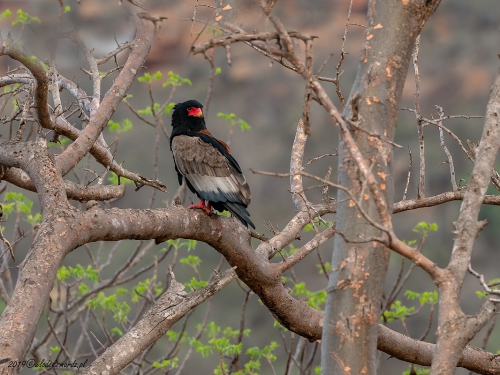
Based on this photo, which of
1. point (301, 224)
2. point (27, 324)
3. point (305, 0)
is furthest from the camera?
point (305, 0)

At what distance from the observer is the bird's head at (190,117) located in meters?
5.41

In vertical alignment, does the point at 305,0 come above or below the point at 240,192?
above

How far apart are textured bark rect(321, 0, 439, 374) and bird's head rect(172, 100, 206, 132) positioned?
2763 millimetres

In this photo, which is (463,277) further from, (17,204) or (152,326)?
(17,204)

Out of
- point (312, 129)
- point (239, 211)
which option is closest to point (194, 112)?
point (239, 211)

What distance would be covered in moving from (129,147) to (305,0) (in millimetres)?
11381

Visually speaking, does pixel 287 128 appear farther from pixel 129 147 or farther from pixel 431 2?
pixel 431 2

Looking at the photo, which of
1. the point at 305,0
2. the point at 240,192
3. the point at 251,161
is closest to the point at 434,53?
the point at 251,161

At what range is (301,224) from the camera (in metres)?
4.46

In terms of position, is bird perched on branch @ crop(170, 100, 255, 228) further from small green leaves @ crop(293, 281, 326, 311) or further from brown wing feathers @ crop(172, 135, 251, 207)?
small green leaves @ crop(293, 281, 326, 311)

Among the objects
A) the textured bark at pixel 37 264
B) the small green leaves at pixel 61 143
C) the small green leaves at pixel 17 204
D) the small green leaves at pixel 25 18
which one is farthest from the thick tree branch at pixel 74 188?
the small green leaves at pixel 17 204

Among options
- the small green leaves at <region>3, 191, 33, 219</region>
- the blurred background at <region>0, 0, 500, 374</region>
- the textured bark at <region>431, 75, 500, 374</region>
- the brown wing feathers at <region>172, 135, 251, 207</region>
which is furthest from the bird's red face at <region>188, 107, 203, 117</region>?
the blurred background at <region>0, 0, 500, 374</region>

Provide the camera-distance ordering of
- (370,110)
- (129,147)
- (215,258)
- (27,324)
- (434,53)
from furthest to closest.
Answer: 1. (434,53)
2. (129,147)
3. (215,258)
4. (370,110)
5. (27,324)

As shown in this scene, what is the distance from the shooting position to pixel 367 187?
2643mm
